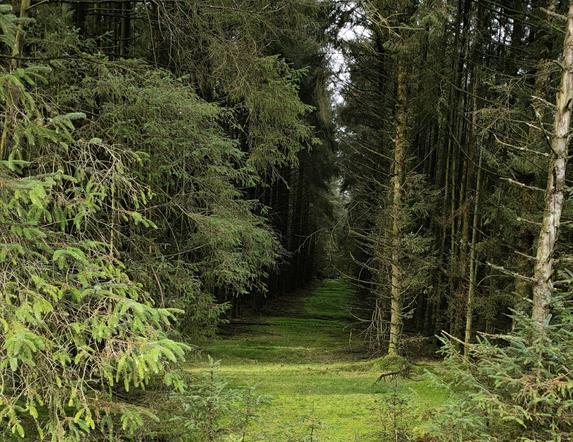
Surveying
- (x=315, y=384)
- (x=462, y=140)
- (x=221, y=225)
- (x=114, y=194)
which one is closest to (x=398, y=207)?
(x=315, y=384)

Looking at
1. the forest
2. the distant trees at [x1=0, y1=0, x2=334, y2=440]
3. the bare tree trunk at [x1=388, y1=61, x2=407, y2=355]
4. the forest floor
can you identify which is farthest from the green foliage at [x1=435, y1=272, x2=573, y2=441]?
the bare tree trunk at [x1=388, y1=61, x2=407, y2=355]

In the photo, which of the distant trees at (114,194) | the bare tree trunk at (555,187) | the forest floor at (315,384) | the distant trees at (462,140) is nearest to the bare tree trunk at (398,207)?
the distant trees at (462,140)

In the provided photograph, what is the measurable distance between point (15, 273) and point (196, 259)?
4706mm

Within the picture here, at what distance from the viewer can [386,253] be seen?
11016mm

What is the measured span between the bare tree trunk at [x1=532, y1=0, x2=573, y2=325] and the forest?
0.02 metres

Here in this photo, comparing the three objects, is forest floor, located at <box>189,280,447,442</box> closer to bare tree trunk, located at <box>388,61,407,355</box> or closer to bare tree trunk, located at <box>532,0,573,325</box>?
bare tree trunk, located at <box>388,61,407,355</box>

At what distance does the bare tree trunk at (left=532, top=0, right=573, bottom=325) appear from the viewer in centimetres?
445

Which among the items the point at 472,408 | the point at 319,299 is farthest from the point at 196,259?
the point at 319,299

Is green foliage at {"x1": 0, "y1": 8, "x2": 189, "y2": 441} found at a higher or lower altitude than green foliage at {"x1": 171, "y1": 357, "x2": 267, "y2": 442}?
higher

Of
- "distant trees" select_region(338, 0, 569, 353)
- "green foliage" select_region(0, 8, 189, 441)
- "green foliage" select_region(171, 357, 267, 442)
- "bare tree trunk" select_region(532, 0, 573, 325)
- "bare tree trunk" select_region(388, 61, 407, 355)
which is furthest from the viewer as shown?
"bare tree trunk" select_region(388, 61, 407, 355)

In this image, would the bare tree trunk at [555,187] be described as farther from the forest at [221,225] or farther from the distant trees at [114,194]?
the distant trees at [114,194]

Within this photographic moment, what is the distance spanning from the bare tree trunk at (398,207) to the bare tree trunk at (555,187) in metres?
5.89

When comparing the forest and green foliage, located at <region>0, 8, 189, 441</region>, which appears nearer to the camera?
green foliage, located at <region>0, 8, 189, 441</region>

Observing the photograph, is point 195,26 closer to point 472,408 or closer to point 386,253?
point 472,408
